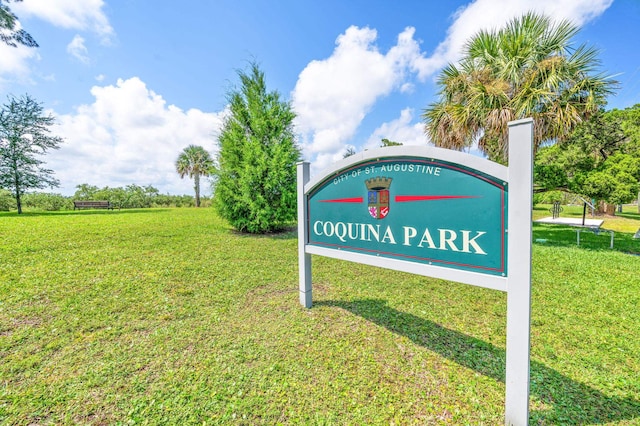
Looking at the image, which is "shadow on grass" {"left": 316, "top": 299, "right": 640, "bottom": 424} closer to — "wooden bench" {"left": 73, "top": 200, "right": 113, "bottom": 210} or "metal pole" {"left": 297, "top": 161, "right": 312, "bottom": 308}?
"metal pole" {"left": 297, "top": 161, "right": 312, "bottom": 308}

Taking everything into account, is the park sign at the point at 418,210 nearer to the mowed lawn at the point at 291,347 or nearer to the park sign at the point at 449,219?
the park sign at the point at 449,219

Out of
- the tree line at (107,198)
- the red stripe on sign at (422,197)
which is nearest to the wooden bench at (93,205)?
the tree line at (107,198)

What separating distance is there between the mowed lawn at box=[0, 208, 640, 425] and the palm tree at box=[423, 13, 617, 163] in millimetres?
4135

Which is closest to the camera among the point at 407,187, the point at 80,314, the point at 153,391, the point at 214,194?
the point at 153,391

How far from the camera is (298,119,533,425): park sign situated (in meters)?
1.63

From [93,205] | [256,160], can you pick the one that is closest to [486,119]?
[256,160]

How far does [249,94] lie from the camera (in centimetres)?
848

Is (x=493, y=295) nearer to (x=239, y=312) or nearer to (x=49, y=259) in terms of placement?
(x=239, y=312)

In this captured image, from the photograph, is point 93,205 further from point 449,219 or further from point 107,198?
point 449,219

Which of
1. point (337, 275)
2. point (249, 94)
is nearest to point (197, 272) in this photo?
point (337, 275)

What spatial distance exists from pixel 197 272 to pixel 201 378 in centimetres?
289

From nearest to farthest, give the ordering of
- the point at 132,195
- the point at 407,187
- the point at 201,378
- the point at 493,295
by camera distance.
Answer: the point at 201,378, the point at 407,187, the point at 493,295, the point at 132,195

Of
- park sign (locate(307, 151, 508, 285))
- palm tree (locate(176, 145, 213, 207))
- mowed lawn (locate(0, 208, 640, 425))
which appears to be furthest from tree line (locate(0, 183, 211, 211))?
park sign (locate(307, 151, 508, 285))

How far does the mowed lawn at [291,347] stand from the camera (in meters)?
1.81
